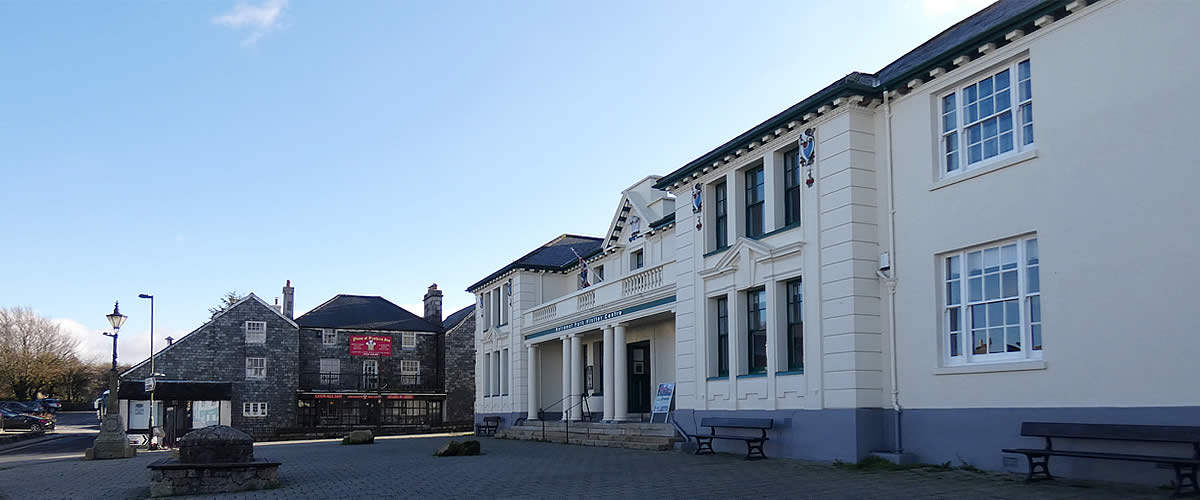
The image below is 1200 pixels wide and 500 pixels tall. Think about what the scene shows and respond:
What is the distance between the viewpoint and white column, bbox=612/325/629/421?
25938mm

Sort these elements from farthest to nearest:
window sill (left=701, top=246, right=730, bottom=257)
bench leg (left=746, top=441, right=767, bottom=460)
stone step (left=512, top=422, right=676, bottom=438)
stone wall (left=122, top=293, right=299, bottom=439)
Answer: stone wall (left=122, top=293, right=299, bottom=439) < stone step (left=512, top=422, right=676, bottom=438) < window sill (left=701, top=246, right=730, bottom=257) < bench leg (left=746, top=441, right=767, bottom=460)

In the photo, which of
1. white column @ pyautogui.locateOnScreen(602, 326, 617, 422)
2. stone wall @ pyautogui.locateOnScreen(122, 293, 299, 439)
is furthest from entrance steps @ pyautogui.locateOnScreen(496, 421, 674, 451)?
stone wall @ pyautogui.locateOnScreen(122, 293, 299, 439)

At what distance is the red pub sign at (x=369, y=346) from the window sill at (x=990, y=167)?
135 ft

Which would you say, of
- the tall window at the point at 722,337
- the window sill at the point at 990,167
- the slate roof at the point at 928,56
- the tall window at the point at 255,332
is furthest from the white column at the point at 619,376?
the tall window at the point at 255,332

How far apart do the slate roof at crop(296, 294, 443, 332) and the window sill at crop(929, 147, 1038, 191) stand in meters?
41.8

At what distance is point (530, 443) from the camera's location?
2766 cm

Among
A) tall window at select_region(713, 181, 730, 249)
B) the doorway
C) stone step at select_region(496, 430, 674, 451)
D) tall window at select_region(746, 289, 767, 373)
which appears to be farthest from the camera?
the doorway

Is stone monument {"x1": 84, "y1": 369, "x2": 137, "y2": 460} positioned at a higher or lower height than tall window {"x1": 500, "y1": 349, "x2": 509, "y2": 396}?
lower

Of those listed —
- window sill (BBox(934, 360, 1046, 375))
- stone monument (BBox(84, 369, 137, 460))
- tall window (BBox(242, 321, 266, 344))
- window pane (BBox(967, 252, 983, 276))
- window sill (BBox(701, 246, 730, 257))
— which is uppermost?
window sill (BBox(701, 246, 730, 257))

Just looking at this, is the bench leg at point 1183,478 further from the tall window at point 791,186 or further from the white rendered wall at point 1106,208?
the tall window at point 791,186

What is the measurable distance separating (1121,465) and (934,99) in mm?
6146

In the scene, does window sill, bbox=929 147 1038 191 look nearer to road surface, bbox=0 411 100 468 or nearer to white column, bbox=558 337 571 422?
white column, bbox=558 337 571 422

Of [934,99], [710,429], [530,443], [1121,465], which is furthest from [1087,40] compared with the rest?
[530,443]

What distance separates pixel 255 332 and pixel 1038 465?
143ft
